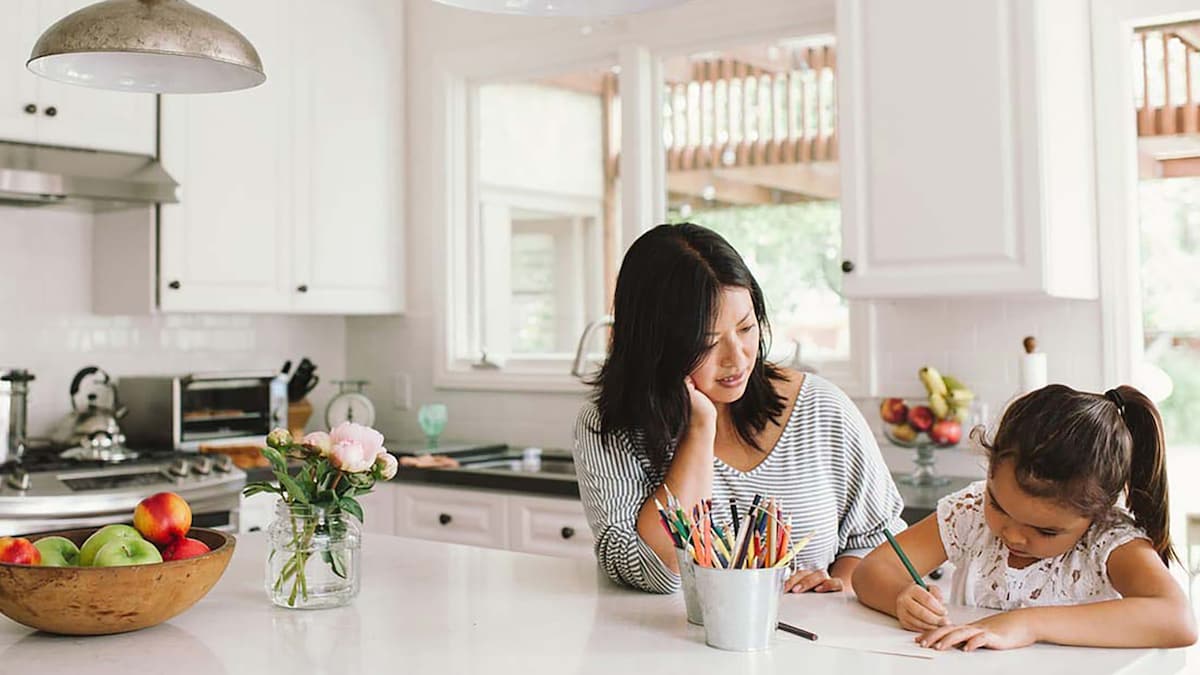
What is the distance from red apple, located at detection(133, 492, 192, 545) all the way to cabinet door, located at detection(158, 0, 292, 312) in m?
2.28

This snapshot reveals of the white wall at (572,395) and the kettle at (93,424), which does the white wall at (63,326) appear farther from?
the white wall at (572,395)

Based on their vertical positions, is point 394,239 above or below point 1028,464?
above

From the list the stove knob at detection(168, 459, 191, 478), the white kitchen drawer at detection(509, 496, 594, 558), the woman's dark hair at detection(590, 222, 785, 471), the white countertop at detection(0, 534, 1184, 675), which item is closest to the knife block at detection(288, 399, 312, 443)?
the stove knob at detection(168, 459, 191, 478)

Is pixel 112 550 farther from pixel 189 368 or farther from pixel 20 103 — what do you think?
pixel 189 368

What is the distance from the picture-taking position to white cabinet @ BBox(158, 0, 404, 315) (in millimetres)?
3998

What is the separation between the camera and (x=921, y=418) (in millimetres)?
3322

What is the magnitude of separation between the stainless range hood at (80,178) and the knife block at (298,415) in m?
0.95

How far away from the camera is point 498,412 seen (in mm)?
4543

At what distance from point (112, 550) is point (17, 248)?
2.61 metres

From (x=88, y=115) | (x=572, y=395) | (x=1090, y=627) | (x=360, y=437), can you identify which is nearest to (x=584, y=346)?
(x=572, y=395)

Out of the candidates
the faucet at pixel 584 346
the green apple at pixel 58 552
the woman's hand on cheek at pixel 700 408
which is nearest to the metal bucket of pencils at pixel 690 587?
the woman's hand on cheek at pixel 700 408

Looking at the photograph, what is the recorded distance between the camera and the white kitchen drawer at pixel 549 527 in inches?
139

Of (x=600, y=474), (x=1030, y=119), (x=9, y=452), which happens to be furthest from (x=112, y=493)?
(x=1030, y=119)

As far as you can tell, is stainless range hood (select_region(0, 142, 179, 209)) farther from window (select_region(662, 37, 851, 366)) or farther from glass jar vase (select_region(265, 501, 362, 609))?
glass jar vase (select_region(265, 501, 362, 609))
